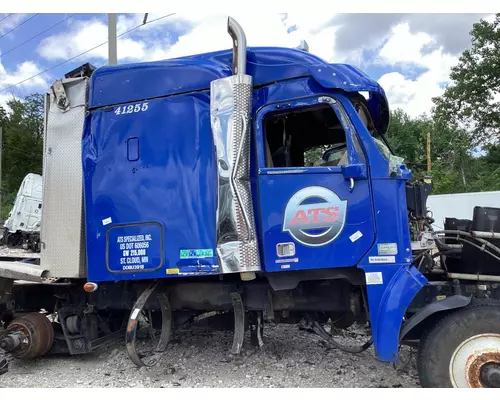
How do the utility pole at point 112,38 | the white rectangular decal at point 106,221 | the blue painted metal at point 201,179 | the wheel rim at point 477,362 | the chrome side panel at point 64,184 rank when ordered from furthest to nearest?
1. the utility pole at point 112,38
2. the chrome side panel at point 64,184
3. the white rectangular decal at point 106,221
4. the blue painted metal at point 201,179
5. the wheel rim at point 477,362

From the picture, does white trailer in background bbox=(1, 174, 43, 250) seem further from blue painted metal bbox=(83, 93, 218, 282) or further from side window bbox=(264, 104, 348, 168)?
side window bbox=(264, 104, 348, 168)

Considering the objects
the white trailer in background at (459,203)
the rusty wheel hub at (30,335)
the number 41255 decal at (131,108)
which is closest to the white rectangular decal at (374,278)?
the number 41255 decal at (131,108)

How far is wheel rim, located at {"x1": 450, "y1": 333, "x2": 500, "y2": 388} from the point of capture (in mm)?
3314

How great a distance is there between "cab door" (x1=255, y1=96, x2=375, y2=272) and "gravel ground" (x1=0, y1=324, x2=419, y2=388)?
1427 millimetres

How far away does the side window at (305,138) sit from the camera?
155 inches

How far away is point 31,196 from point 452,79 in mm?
23920

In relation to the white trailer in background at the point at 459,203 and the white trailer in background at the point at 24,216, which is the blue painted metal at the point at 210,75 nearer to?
the white trailer in background at the point at 24,216

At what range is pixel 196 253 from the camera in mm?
3811

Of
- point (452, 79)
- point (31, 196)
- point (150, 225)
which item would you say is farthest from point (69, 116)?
point (452, 79)

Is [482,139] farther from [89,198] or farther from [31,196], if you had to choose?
[89,198]

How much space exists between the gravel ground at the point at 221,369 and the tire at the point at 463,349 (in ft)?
2.47

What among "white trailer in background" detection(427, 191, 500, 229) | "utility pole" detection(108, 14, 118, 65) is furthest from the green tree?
"utility pole" detection(108, 14, 118, 65)

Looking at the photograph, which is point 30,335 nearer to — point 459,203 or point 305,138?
point 305,138

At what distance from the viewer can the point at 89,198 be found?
4.19 meters
